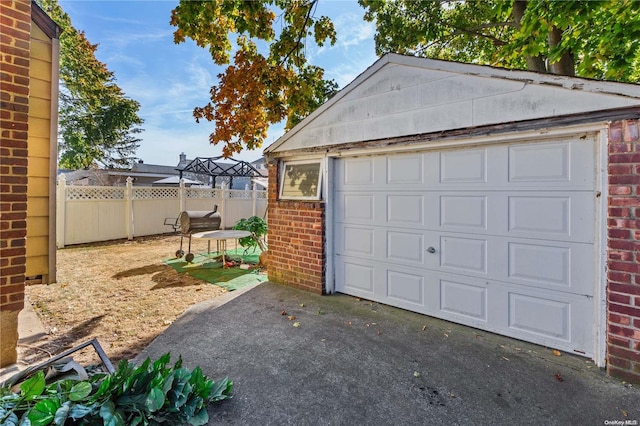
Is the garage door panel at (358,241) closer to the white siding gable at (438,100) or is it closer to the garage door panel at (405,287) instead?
the garage door panel at (405,287)

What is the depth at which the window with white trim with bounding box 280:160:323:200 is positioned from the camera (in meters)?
4.73

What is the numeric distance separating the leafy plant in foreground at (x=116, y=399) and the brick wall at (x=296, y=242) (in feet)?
8.66

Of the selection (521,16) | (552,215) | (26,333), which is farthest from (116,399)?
(521,16)

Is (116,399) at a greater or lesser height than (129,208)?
lesser

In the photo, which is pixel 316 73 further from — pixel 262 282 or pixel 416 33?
pixel 262 282

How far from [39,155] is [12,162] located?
0.67 meters

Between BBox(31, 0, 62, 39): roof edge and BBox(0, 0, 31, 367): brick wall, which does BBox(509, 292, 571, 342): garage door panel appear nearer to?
BBox(0, 0, 31, 367): brick wall

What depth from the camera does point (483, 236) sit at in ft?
10.9

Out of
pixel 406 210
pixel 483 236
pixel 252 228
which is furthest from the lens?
pixel 252 228

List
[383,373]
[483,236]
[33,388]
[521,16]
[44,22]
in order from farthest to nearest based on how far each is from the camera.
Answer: [521,16] → [483,236] → [44,22] → [383,373] → [33,388]

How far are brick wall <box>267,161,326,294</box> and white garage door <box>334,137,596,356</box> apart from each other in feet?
1.41

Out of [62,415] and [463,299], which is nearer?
[62,415]

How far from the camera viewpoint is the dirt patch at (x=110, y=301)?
3.29m

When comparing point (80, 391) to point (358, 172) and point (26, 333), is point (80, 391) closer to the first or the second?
point (26, 333)
